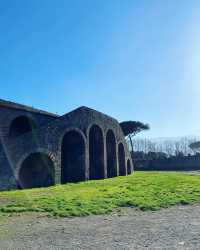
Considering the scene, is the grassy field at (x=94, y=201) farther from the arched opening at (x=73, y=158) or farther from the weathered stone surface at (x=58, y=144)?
the arched opening at (x=73, y=158)

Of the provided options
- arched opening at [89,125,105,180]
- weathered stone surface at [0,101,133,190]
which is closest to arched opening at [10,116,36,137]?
weathered stone surface at [0,101,133,190]

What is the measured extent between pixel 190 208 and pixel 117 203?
8.08 ft

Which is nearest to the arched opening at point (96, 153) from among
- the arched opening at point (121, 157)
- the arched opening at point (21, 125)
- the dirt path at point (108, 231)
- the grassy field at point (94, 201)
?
the arched opening at point (21, 125)

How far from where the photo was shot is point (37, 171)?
20.9 m

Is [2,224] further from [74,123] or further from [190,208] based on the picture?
[74,123]

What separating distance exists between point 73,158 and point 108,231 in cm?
1557

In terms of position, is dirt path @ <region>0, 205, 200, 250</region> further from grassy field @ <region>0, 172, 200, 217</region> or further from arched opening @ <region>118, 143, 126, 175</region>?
arched opening @ <region>118, 143, 126, 175</region>

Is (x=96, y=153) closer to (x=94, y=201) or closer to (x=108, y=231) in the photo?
(x=94, y=201)

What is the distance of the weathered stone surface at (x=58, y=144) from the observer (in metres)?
18.5

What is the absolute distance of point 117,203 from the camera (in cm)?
1213

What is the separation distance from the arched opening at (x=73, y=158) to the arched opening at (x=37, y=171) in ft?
7.71

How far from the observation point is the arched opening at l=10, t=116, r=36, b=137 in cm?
2463

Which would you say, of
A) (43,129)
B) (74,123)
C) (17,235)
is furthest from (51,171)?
(17,235)

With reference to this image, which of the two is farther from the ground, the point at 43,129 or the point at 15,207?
the point at 43,129
